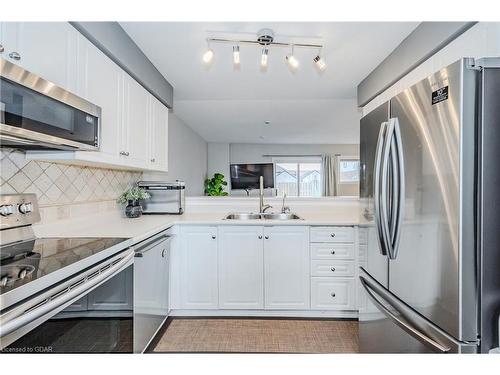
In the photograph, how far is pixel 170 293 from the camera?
2338 millimetres

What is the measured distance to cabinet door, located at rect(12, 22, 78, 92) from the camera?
1.11 meters

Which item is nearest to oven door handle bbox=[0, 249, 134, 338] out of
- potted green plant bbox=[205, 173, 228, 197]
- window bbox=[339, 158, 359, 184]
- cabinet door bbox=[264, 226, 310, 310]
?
cabinet door bbox=[264, 226, 310, 310]

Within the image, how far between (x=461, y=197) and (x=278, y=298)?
173 centimetres

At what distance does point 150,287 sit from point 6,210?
938mm

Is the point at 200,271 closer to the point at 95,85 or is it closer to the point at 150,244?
the point at 150,244

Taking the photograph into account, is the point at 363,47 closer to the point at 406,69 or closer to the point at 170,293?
the point at 406,69

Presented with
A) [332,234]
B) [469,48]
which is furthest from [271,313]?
[469,48]

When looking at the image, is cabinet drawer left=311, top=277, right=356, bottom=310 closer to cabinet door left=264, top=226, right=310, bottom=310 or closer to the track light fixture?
cabinet door left=264, top=226, right=310, bottom=310

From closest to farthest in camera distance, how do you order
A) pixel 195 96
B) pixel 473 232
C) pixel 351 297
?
pixel 473 232, pixel 351 297, pixel 195 96

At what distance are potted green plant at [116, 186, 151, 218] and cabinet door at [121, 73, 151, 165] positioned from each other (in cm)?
35

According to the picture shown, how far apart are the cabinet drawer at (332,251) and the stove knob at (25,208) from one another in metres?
1.97

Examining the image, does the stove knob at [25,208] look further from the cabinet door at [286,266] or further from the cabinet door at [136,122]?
the cabinet door at [286,266]
